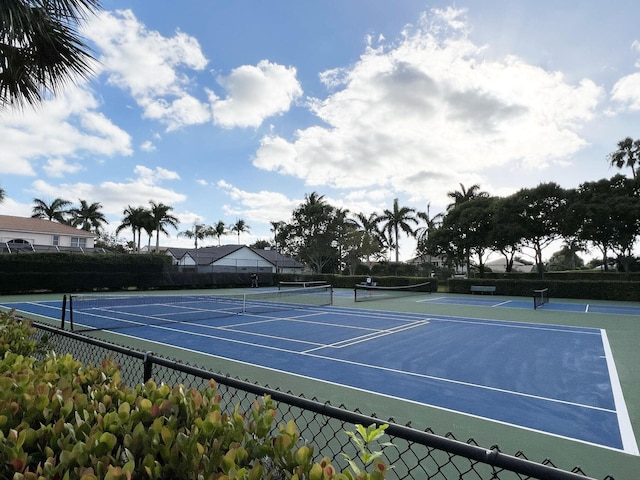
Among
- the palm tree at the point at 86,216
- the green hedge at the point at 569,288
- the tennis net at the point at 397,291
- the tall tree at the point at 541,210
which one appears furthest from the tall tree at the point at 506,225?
the palm tree at the point at 86,216

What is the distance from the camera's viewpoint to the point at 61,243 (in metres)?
45.0

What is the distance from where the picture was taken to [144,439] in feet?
5.84

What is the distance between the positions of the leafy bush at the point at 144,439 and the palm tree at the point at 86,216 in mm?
68194

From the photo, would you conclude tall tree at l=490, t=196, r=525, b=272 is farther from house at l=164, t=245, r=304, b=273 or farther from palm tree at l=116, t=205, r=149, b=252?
palm tree at l=116, t=205, r=149, b=252

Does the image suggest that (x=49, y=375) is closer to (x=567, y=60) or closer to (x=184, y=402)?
(x=184, y=402)

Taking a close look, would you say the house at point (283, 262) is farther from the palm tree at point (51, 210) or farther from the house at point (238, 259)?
the palm tree at point (51, 210)

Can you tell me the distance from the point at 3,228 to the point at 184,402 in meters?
50.3

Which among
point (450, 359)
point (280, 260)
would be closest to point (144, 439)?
point (450, 359)

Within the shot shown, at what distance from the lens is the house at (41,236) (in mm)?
41062

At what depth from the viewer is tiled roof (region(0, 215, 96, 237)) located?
41812 mm

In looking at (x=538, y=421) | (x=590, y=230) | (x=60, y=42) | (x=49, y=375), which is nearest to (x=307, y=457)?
(x=49, y=375)

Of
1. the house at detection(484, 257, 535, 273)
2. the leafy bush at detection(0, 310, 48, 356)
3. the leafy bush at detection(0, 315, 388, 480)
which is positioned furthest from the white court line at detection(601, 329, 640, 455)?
the house at detection(484, 257, 535, 273)

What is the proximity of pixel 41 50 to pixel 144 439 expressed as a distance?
6.70 metres

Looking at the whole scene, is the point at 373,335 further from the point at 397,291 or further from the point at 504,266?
the point at 504,266
